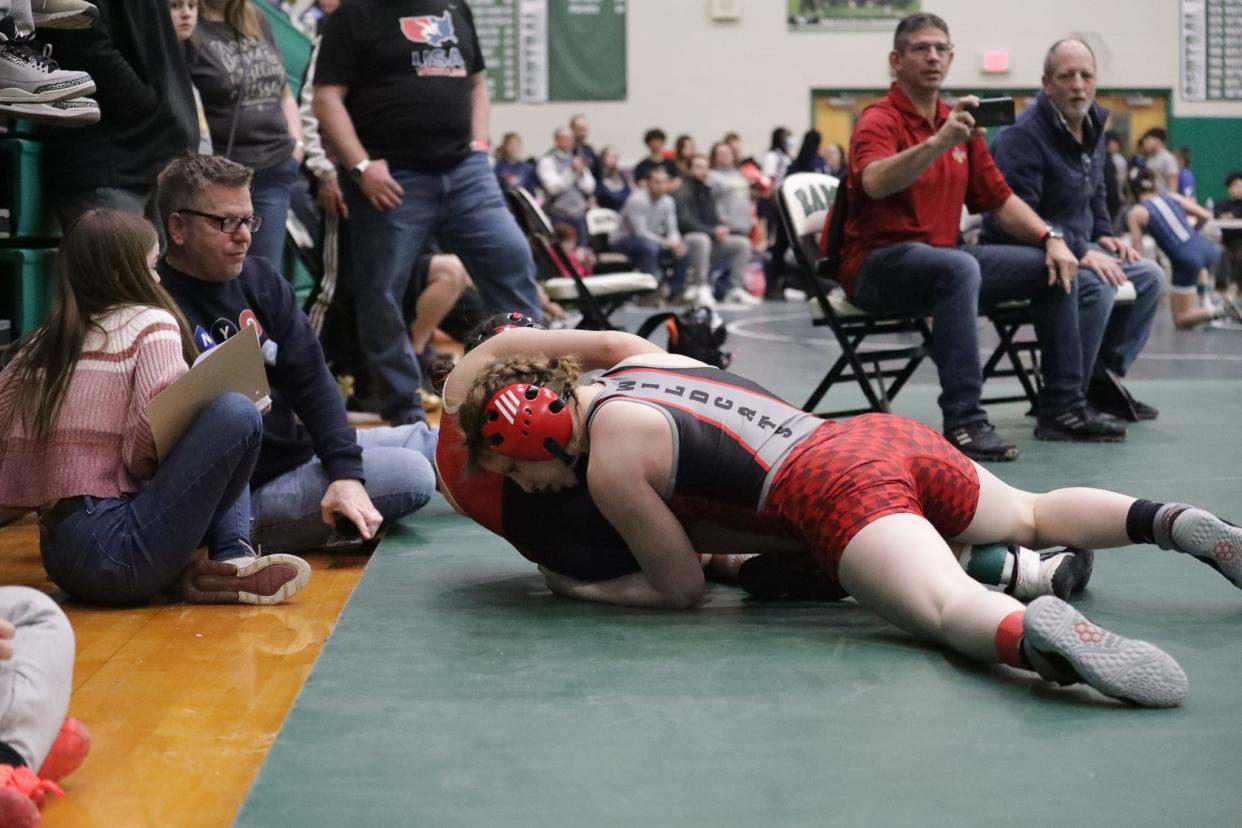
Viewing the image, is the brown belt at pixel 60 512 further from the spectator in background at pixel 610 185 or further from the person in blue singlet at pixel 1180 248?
the spectator in background at pixel 610 185

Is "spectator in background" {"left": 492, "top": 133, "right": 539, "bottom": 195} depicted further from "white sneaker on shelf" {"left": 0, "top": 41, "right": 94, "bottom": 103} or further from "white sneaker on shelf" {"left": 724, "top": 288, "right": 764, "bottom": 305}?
"white sneaker on shelf" {"left": 0, "top": 41, "right": 94, "bottom": 103}

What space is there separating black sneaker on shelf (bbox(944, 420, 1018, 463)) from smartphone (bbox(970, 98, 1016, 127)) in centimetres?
96

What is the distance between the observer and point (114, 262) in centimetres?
285

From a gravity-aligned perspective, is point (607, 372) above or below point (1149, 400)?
above

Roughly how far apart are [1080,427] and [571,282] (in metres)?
2.35

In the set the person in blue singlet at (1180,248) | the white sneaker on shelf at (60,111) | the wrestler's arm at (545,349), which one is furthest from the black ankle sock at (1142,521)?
the person in blue singlet at (1180,248)

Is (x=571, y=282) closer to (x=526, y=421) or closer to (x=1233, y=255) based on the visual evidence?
(x=526, y=421)

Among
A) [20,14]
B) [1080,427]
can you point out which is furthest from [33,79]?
[1080,427]

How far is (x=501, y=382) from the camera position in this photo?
8.59 feet

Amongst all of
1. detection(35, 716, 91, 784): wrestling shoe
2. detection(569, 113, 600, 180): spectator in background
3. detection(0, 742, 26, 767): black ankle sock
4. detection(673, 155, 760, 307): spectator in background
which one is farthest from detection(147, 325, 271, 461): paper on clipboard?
detection(569, 113, 600, 180): spectator in background

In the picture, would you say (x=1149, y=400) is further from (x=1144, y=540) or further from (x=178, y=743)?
(x=178, y=743)

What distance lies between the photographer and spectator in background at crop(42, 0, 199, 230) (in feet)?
12.3

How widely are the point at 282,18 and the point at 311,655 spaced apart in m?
5.92

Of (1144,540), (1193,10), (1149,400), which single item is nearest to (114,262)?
(1144,540)
